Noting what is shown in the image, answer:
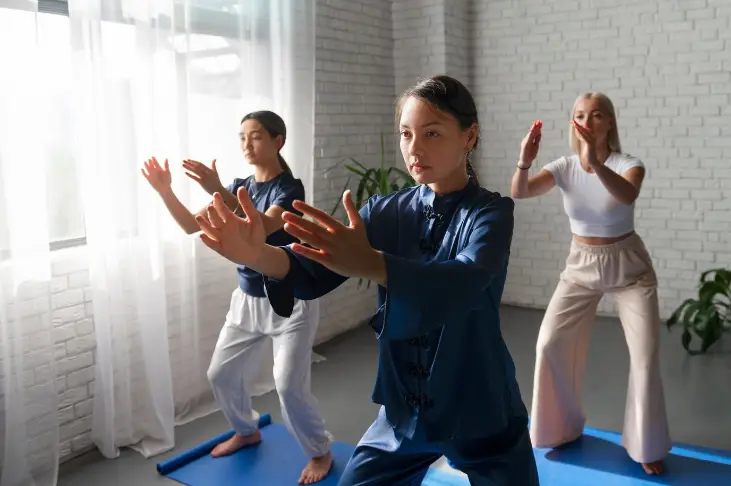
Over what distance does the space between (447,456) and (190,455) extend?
1898mm

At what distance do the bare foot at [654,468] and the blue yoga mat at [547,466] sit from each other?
24mm

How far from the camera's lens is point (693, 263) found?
5.37 metres

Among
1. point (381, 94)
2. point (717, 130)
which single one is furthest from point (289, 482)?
point (717, 130)

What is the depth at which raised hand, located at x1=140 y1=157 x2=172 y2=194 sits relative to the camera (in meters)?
2.94

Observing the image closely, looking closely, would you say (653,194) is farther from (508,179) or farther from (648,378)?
(648,378)

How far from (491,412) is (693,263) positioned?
168 inches

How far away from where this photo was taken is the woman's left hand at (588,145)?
9.70 feet

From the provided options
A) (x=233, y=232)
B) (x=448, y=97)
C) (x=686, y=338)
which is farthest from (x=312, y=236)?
(x=686, y=338)

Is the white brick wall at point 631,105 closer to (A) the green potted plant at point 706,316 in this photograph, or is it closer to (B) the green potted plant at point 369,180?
(A) the green potted plant at point 706,316

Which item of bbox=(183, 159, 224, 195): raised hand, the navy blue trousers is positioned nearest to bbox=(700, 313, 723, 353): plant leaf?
the navy blue trousers

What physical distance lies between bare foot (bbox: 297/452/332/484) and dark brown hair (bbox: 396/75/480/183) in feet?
6.35

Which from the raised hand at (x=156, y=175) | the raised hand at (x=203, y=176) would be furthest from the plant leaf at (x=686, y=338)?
the raised hand at (x=156, y=175)

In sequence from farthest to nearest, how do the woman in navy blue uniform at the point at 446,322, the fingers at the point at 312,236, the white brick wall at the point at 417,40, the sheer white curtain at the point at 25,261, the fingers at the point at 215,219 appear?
1. the white brick wall at the point at 417,40
2. the sheer white curtain at the point at 25,261
3. the woman in navy blue uniform at the point at 446,322
4. the fingers at the point at 215,219
5. the fingers at the point at 312,236

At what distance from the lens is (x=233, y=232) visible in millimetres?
1490
